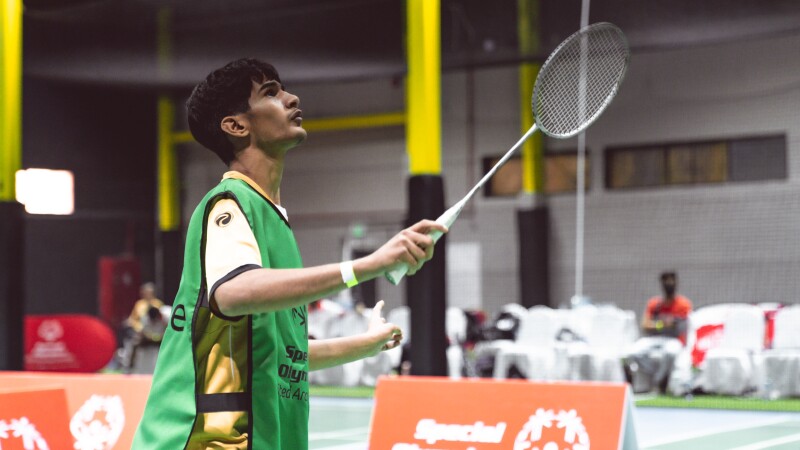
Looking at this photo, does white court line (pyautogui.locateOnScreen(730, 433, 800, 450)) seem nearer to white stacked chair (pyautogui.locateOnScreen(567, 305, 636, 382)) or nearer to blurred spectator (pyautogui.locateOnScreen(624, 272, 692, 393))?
blurred spectator (pyautogui.locateOnScreen(624, 272, 692, 393))

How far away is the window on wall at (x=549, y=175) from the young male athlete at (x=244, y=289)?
1890 cm

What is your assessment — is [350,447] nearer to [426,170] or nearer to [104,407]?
[104,407]

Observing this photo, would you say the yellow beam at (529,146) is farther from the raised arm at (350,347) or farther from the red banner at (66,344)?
the raised arm at (350,347)

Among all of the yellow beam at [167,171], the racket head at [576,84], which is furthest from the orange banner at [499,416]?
the yellow beam at [167,171]

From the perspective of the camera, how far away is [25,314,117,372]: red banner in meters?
17.4

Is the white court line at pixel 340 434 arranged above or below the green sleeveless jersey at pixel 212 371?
below

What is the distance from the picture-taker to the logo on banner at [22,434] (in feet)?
19.9

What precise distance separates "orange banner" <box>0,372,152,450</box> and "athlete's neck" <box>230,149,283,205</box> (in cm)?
492

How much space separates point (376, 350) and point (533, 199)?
752 inches

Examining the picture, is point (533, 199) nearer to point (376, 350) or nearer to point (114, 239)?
point (114, 239)

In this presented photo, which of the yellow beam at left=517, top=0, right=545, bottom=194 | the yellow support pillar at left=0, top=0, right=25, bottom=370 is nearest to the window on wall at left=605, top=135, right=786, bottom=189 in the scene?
the yellow beam at left=517, top=0, right=545, bottom=194

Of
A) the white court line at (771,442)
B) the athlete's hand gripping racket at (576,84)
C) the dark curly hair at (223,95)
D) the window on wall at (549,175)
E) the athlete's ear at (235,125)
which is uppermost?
the window on wall at (549,175)

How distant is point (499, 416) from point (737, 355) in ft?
27.2

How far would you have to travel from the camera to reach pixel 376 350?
3.13 metres
